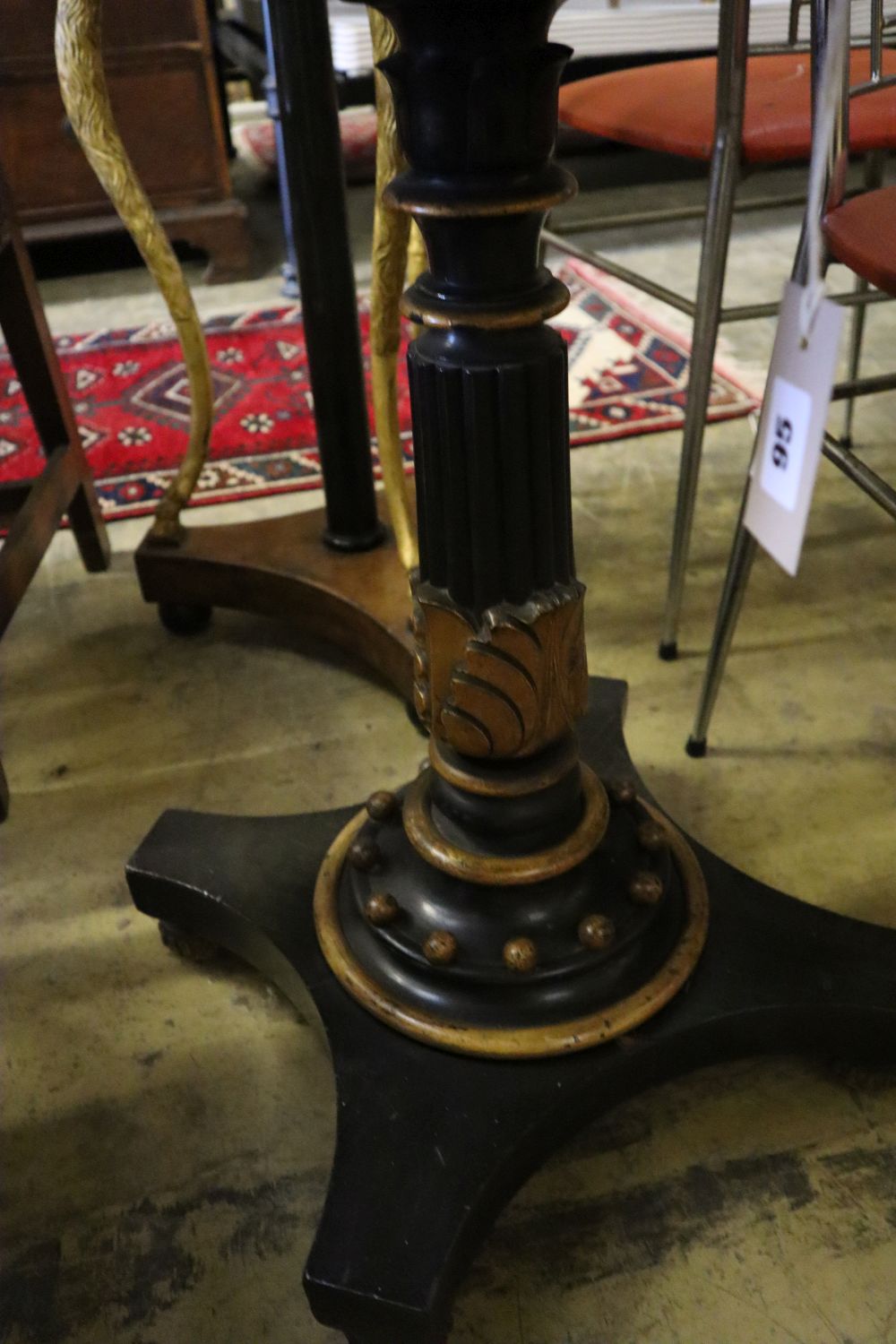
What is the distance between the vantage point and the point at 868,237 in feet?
2.45

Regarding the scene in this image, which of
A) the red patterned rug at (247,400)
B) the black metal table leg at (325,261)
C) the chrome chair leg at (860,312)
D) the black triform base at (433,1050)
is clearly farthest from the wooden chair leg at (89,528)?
the chrome chair leg at (860,312)

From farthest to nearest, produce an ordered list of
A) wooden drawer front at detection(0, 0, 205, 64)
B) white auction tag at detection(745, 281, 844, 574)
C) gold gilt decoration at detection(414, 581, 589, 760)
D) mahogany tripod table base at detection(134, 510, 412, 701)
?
wooden drawer front at detection(0, 0, 205, 64) < mahogany tripod table base at detection(134, 510, 412, 701) < gold gilt decoration at detection(414, 581, 589, 760) < white auction tag at detection(745, 281, 844, 574)

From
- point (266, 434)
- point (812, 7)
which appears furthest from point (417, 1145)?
point (266, 434)

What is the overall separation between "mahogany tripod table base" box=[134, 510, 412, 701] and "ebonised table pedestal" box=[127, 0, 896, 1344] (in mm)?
341

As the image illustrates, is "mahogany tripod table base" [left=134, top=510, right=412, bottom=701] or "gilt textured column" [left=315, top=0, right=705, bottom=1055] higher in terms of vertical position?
"gilt textured column" [left=315, top=0, right=705, bottom=1055]

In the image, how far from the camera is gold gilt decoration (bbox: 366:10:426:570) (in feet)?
3.36

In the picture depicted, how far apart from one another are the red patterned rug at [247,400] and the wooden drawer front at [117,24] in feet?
2.11

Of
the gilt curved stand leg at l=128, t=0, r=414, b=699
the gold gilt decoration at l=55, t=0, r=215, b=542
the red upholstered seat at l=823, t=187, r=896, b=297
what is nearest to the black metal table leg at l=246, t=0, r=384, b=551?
the gilt curved stand leg at l=128, t=0, r=414, b=699

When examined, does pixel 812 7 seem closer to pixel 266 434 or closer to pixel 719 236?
pixel 719 236

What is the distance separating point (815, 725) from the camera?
3.83ft

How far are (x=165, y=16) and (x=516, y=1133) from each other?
2570 millimetres

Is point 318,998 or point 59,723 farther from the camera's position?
point 59,723

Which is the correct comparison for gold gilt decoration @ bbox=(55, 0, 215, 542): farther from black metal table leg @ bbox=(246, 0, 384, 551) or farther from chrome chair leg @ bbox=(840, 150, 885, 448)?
chrome chair leg @ bbox=(840, 150, 885, 448)

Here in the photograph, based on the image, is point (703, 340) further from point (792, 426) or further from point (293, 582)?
point (792, 426)
